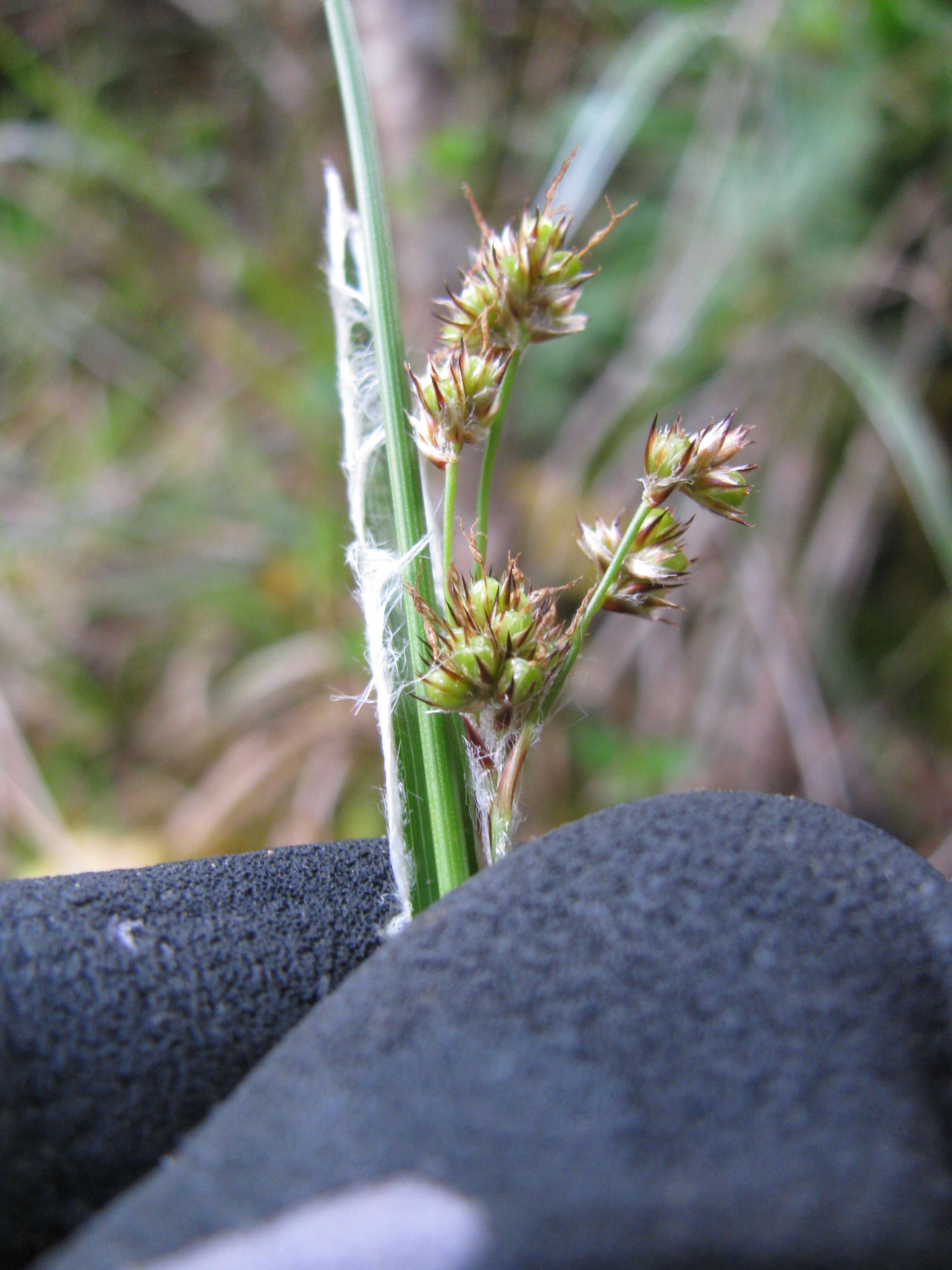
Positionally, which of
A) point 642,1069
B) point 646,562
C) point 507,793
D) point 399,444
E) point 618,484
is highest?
point 618,484

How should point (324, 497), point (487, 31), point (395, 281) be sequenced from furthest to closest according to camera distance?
1. point (487, 31)
2. point (324, 497)
3. point (395, 281)

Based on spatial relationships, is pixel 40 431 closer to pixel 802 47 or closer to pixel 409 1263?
pixel 802 47

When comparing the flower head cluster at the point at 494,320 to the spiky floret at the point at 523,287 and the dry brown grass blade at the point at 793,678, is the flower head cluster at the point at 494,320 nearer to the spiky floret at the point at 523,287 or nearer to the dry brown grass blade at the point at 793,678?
the spiky floret at the point at 523,287

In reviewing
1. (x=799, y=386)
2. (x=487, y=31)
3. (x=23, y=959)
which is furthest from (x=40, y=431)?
(x=23, y=959)

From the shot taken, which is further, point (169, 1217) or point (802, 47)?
point (802, 47)

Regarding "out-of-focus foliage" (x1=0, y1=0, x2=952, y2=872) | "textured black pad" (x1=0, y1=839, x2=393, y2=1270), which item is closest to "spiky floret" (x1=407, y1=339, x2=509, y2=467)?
"textured black pad" (x1=0, y1=839, x2=393, y2=1270)

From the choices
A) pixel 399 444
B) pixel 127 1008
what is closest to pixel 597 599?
pixel 399 444

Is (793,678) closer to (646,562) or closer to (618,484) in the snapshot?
(618,484)
